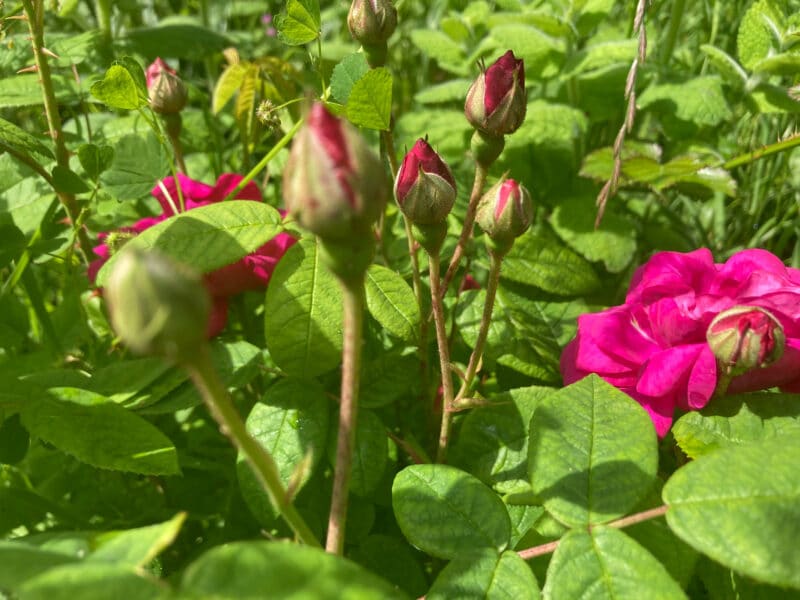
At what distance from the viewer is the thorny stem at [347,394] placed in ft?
1.82

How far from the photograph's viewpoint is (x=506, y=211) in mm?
864

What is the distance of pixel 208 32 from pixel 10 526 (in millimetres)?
1428

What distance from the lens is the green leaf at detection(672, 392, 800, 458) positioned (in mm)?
875

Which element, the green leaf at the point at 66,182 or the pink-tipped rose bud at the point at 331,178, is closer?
the pink-tipped rose bud at the point at 331,178

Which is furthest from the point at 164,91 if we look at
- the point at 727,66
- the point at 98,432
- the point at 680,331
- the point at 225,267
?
the point at 727,66

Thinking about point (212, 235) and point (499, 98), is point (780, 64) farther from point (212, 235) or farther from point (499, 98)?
point (212, 235)

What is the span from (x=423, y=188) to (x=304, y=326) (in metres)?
0.23

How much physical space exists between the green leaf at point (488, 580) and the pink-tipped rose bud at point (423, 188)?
37 centimetres

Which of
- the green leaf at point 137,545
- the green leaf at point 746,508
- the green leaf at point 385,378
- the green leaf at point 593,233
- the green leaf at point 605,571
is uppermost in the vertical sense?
the green leaf at point 137,545

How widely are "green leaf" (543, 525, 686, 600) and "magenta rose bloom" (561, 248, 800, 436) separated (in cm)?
30

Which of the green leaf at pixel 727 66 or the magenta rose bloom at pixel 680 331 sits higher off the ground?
the green leaf at pixel 727 66

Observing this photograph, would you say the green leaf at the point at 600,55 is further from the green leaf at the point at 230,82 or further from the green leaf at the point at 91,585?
the green leaf at the point at 91,585

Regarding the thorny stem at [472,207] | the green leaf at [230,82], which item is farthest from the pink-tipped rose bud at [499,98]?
Answer: the green leaf at [230,82]

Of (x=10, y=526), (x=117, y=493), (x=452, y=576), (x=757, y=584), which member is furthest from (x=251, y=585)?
(x=117, y=493)
